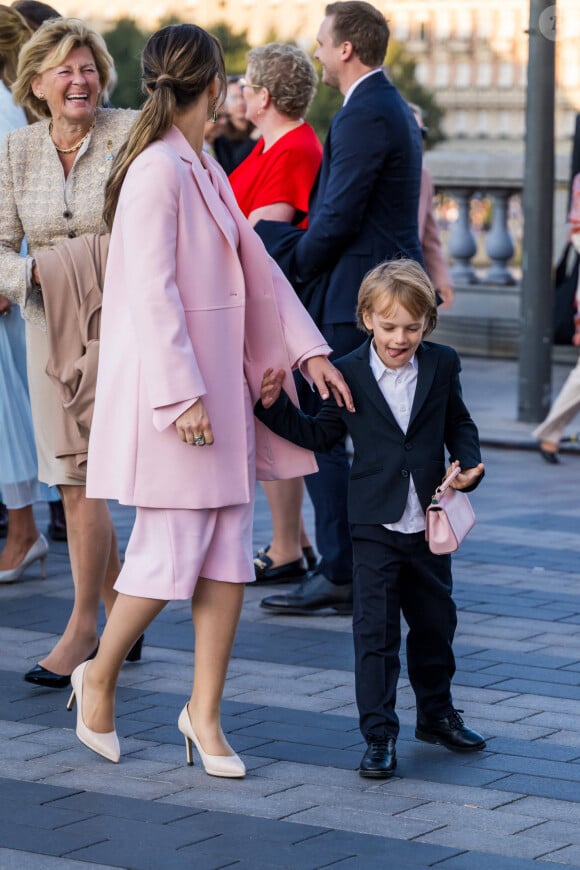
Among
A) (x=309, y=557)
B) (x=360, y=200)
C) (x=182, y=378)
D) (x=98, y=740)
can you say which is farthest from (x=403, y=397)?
(x=309, y=557)

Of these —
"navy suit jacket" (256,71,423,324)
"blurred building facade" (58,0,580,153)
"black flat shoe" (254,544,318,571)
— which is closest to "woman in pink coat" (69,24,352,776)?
"navy suit jacket" (256,71,423,324)

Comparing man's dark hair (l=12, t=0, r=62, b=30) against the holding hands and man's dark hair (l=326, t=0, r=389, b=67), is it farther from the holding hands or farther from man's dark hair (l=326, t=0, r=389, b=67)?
the holding hands

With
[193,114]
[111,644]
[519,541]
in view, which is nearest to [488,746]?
[111,644]

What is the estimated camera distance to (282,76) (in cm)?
671

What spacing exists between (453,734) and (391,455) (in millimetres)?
763

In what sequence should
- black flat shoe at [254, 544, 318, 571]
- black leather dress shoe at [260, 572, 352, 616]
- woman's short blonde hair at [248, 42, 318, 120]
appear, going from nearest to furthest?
black leather dress shoe at [260, 572, 352, 616] → woman's short blonde hair at [248, 42, 318, 120] → black flat shoe at [254, 544, 318, 571]

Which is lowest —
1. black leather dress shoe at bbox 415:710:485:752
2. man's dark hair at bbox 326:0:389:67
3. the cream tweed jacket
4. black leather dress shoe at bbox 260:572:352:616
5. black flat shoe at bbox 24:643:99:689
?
black leather dress shoe at bbox 260:572:352:616

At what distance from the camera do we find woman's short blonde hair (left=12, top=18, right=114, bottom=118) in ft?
17.9

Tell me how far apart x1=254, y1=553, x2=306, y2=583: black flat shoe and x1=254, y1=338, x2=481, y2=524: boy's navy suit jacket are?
2.38 meters

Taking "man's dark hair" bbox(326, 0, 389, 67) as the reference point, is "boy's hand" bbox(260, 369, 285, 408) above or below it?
below

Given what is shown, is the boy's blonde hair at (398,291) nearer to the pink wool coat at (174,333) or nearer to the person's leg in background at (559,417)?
A: the pink wool coat at (174,333)

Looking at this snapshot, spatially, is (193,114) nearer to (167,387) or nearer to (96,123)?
(167,387)

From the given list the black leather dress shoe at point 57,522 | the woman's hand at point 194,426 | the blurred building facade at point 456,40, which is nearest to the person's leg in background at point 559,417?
the black leather dress shoe at point 57,522

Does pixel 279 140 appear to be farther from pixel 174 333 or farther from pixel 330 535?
pixel 174 333
